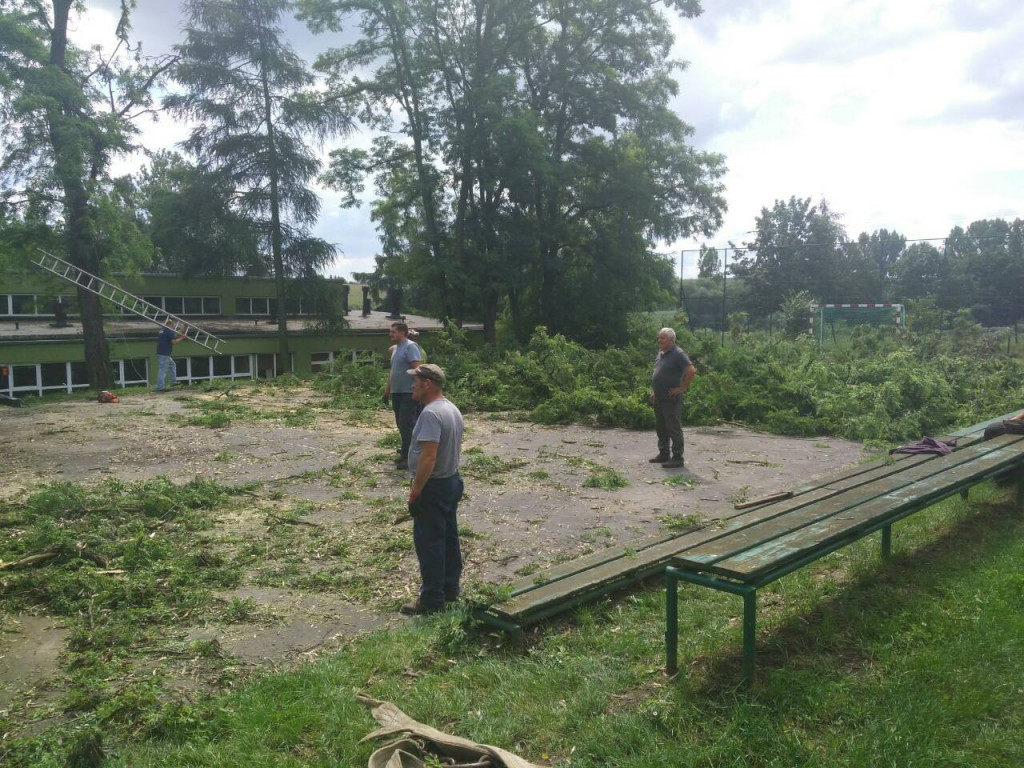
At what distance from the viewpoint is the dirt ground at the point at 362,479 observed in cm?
510

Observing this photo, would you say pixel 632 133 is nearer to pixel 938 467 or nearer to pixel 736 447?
pixel 736 447

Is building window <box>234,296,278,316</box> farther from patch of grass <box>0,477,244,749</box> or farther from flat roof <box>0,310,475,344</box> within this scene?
patch of grass <box>0,477,244,749</box>

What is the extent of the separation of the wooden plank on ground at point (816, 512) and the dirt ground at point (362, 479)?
1.97m

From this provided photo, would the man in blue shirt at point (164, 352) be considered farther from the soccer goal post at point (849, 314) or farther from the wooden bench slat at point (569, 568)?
the soccer goal post at point (849, 314)

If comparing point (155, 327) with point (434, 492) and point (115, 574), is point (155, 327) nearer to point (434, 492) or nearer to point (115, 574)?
point (115, 574)

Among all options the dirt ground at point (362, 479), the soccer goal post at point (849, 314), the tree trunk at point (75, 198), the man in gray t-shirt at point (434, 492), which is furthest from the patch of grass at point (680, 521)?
the soccer goal post at point (849, 314)

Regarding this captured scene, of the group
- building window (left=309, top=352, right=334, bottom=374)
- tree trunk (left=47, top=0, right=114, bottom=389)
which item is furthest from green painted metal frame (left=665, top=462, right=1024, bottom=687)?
building window (left=309, top=352, right=334, bottom=374)

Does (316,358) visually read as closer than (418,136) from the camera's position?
No

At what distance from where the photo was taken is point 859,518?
15.9ft

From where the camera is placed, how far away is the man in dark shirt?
10.0 m

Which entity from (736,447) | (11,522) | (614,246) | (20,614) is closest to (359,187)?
(614,246)

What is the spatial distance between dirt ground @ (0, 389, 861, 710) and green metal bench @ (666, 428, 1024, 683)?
65.7 inches

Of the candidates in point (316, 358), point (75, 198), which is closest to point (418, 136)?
point (316, 358)

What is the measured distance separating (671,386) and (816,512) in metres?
5.02
